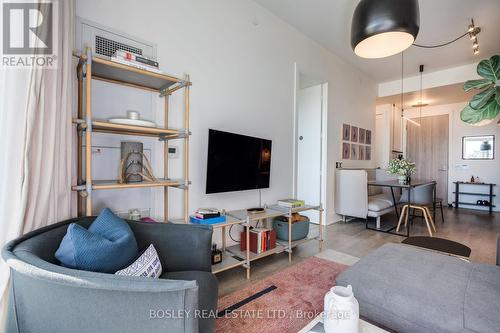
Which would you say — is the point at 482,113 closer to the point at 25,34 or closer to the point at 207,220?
the point at 207,220

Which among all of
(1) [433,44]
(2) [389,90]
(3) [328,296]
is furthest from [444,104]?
(3) [328,296]

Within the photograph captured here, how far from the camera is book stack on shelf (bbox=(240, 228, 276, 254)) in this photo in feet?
8.29

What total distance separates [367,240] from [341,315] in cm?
289

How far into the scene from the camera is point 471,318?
3.65 feet

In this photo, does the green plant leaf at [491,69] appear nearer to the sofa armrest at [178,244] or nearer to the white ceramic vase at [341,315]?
the white ceramic vase at [341,315]

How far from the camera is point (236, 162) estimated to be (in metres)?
2.58

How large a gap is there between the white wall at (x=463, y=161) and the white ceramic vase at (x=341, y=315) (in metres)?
7.34

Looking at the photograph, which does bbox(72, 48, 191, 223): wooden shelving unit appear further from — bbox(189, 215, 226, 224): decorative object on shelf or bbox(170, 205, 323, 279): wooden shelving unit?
bbox(170, 205, 323, 279): wooden shelving unit

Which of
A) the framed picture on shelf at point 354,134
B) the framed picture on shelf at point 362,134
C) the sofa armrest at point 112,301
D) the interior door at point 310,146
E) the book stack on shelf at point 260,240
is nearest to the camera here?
the sofa armrest at point 112,301

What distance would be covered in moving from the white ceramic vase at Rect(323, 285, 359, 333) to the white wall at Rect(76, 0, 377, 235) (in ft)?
5.47

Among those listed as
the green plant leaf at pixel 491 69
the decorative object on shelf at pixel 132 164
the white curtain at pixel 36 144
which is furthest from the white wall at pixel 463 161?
the white curtain at pixel 36 144

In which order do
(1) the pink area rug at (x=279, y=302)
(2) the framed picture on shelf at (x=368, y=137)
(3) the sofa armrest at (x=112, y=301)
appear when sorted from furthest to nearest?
(2) the framed picture on shelf at (x=368, y=137) → (1) the pink area rug at (x=279, y=302) → (3) the sofa armrest at (x=112, y=301)

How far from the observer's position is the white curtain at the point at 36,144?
120 centimetres

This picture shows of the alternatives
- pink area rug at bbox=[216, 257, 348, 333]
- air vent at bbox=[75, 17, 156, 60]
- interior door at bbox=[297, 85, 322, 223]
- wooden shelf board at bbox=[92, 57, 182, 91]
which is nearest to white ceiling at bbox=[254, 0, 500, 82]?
interior door at bbox=[297, 85, 322, 223]
